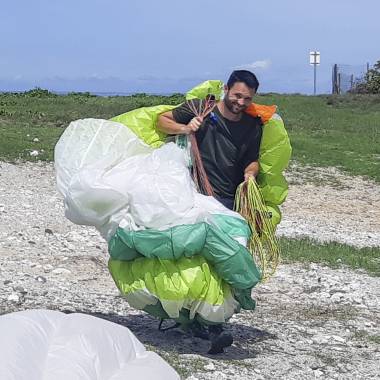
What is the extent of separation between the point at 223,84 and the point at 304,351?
6.67 ft

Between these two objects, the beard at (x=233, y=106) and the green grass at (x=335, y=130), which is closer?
the beard at (x=233, y=106)

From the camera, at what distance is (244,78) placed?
6172 millimetres

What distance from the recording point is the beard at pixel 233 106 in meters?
6.19

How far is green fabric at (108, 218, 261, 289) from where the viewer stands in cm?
576

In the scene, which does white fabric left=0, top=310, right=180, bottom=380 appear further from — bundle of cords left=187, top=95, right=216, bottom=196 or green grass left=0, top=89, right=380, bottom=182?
green grass left=0, top=89, right=380, bottom=182

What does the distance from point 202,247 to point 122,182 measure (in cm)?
70

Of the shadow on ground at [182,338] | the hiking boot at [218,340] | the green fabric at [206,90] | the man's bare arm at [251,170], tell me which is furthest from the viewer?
the green fabric at [206,90]

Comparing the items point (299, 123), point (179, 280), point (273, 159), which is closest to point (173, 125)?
point (273, 159)

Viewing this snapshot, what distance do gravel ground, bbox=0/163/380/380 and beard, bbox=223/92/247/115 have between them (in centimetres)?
165

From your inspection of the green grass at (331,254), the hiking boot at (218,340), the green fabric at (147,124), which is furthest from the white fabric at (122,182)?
the green grass at (331,254)

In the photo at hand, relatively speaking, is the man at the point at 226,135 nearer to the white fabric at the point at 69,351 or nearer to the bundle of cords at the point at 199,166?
the bundle of cords at the point at 199,166

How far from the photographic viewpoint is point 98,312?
7.18 meters

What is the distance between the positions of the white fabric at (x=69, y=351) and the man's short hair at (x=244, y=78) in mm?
2922

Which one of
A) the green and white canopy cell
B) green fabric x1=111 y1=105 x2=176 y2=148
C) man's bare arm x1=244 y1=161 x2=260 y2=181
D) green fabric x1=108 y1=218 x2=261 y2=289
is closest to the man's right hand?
the green and white canopy cell
